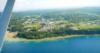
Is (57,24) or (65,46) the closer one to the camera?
(57,24)

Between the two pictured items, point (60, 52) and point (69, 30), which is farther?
point (60, 52)

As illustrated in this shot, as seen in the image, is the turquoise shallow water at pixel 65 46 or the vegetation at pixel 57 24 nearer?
the vegetation at pixel 57 24

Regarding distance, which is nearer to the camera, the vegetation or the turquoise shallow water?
the vegetation

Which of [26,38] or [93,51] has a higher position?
[26,38]

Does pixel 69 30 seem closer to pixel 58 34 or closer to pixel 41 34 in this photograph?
pixel 58 34

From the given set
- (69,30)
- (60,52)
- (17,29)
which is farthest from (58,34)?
(17,29)

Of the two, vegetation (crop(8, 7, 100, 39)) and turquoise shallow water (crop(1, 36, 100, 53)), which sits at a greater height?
vegetation (crop(8, 7, 100, 39))

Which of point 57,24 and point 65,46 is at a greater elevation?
point 57,24

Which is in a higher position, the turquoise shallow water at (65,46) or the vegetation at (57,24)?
the vegetation at (57,24)
